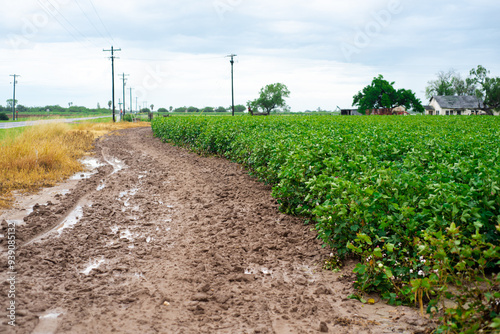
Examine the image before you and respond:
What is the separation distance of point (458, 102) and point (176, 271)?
94594 mm

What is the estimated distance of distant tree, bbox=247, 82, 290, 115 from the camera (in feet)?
387

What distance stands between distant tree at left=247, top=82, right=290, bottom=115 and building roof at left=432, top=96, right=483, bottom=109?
4358 centimetres

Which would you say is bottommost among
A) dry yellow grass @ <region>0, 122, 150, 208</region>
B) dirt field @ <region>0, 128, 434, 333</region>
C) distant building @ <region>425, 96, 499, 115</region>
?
dirt field @ <region>0, 128, 434, 333</region>

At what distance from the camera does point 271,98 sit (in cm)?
11806

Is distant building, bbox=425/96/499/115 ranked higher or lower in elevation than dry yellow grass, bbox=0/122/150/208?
higher

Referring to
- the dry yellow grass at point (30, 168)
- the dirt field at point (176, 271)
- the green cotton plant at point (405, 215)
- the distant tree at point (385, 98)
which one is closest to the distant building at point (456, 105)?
the distant tree at point (385, 98)

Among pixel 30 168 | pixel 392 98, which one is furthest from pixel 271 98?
pixel 30 168

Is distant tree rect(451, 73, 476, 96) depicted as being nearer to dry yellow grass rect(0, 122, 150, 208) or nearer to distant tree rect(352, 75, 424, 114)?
distant tree rect(352, 75, 424, 114)

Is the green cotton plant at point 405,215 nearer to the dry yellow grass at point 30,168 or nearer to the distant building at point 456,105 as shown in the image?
the dry yellow grass at point 30,168

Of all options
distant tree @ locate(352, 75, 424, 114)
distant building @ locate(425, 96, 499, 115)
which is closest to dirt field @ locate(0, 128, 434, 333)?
distant tree @ locate(352, 75, 424, 114)

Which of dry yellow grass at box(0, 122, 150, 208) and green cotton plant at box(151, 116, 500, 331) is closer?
green cotton plant at box(151, 116, 500, 331)

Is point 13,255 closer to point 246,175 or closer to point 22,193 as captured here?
point 22,193

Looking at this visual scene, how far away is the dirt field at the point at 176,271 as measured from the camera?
12.5ft

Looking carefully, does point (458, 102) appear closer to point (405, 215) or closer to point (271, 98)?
point (271, 98)
